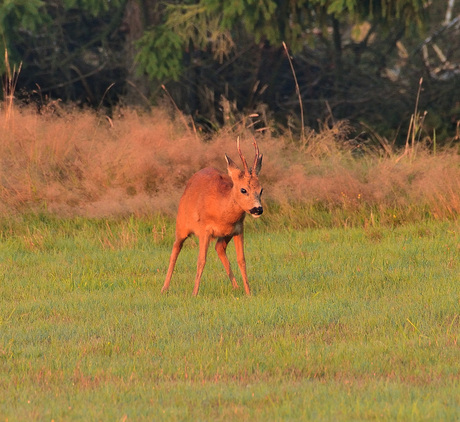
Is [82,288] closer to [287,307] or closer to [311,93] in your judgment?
[287,307]

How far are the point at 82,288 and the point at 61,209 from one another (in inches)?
169

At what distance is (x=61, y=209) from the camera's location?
13438 millimetres

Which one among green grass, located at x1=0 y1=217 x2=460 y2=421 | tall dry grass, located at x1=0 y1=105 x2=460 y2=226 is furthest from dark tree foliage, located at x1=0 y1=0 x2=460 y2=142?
green grass, located at x1=0 y1=217 x2=460 y2=421

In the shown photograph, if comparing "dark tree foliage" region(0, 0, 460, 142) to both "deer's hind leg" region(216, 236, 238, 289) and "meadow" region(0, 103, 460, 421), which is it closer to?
"meadow" region(0, 103, 460, 421)

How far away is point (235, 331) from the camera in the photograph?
24.1 feet

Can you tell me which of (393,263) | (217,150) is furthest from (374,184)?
(393,263)

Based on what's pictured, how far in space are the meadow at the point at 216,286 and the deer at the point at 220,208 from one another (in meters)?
0.42

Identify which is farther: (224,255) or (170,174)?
(170,174)

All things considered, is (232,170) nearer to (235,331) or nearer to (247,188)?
(247,188)

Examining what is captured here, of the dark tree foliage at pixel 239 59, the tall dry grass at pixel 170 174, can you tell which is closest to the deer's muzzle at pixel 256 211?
the tall dry grass at pixel 170 174

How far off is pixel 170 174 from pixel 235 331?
7.09m

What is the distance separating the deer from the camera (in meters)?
8.38

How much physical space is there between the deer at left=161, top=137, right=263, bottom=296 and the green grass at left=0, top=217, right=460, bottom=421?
43 centimetres

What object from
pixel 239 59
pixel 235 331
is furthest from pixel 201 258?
pixel 239 59
